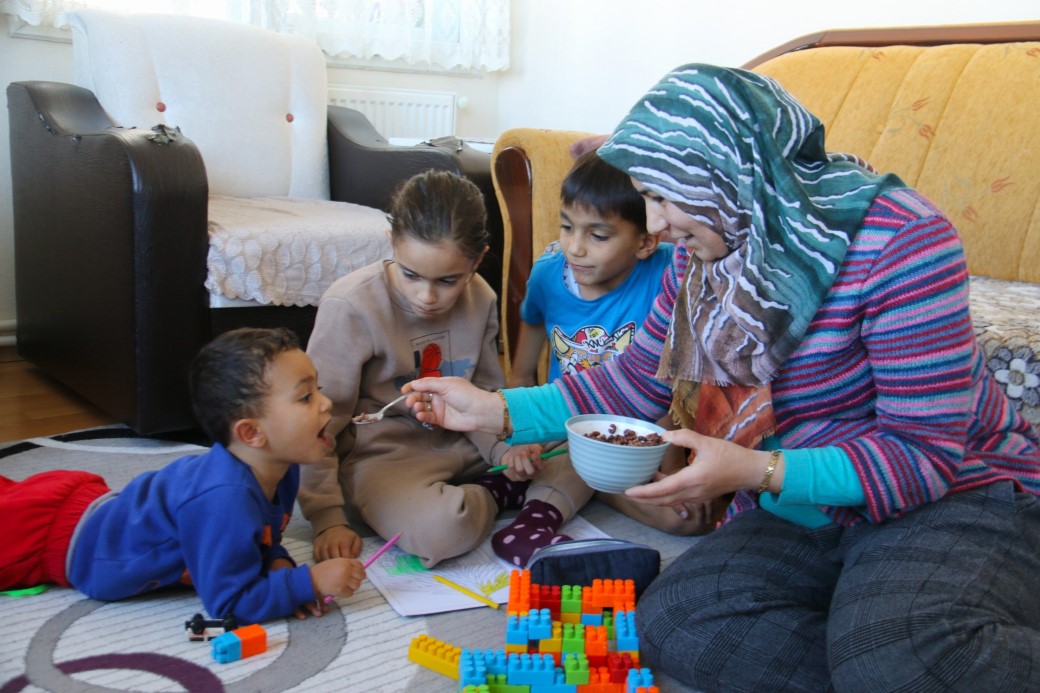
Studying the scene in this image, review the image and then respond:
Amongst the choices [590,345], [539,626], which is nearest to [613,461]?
[539,626]

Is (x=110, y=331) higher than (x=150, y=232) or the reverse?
the reverse

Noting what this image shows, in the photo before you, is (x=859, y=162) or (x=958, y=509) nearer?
(x=958, y=509)

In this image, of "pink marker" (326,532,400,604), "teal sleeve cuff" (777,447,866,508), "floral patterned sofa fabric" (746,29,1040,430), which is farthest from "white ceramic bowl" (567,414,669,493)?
"floral patterned sofa fabric" (746,29,1040,430)

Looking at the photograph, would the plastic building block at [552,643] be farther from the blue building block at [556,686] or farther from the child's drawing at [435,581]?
the child's drawing at [435,581]

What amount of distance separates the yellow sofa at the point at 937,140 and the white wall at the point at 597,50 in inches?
10.5

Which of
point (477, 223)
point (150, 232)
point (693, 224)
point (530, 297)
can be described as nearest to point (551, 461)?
point (530, 297)

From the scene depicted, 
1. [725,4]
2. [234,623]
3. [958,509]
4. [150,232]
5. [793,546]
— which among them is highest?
[725,4]

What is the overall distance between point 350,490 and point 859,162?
3.48 ft

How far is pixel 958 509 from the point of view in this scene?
3.85ft

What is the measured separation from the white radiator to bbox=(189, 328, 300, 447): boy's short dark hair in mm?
2307

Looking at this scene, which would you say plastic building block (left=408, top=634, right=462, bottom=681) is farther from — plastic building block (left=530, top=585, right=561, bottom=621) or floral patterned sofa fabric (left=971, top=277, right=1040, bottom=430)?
floral patterned sofa fabric (left=971, top=277, right=1040, bottom=430)

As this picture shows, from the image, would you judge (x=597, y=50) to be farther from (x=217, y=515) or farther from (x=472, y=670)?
(x=472, y=670)

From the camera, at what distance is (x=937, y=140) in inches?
82.9

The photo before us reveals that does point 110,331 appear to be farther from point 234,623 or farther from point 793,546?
point 793,546
